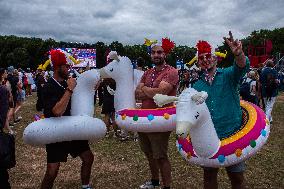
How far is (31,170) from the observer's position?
6539 mm

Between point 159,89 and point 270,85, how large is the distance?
6644 millimetres

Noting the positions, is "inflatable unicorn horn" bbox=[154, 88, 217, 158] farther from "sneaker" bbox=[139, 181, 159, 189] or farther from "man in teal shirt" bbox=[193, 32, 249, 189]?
"sneaker" bbox=[139, 181, 159, 189]

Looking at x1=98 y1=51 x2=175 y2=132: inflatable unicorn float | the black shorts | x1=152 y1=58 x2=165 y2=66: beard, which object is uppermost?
x1=152 y1=58 x2=165 y2=66: beard

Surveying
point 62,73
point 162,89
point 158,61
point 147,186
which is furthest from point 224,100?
point 147,186

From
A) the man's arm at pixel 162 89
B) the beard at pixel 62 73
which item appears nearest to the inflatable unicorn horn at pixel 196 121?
the man's arm at pixel 162 89

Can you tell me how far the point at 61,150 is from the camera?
4.36m

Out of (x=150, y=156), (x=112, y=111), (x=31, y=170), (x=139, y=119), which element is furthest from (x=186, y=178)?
(x=112, y=111)

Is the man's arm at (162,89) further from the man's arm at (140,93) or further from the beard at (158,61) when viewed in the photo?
the beard at (158,61)

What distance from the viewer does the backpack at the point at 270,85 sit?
10.2 m

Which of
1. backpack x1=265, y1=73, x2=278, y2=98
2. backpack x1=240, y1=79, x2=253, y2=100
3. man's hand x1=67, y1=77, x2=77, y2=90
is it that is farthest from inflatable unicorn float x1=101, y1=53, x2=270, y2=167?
backpack x1=265, y1=73, x2=278, y2=98

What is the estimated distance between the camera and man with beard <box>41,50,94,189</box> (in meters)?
4.14

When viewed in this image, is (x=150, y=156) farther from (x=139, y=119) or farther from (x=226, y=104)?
(x=226, y=104)

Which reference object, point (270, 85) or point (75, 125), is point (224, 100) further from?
point (270, 85)

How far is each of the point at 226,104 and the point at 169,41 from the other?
5.55ft
